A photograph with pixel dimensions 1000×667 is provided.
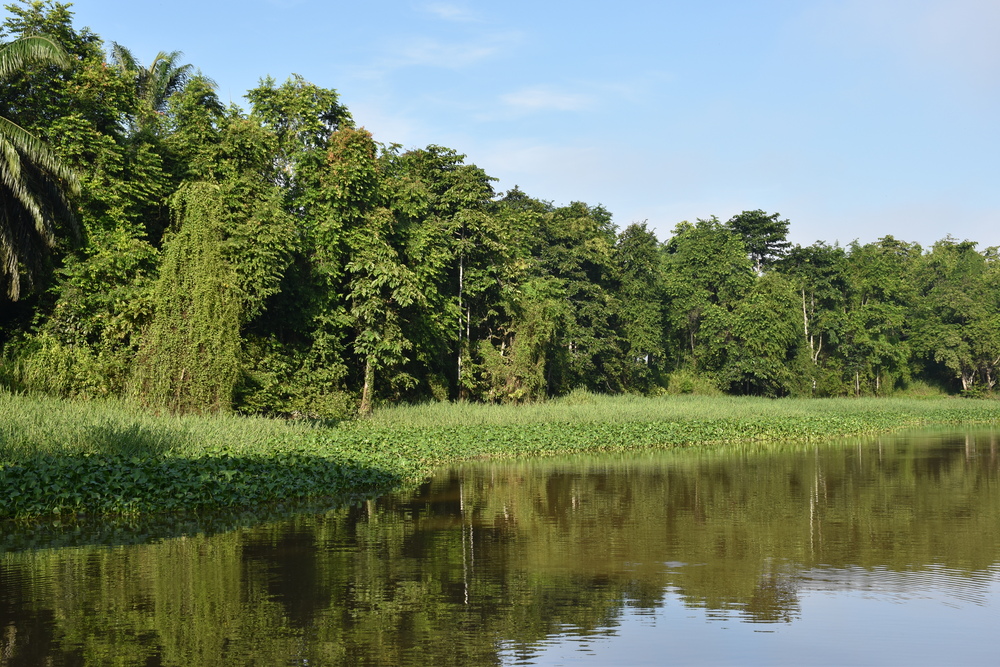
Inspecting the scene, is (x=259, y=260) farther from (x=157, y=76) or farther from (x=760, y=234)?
(x=760, y=234)

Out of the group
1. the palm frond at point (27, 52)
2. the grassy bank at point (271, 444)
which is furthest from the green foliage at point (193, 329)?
the palm frond at point (27, 52)

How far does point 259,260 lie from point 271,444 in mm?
9630

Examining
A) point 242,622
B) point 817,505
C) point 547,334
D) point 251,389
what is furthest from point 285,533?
point 547,334

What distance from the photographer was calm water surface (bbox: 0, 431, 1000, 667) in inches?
314

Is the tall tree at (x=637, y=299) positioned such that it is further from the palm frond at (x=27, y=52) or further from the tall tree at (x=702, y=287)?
the palm frond at (x=27, y=52)

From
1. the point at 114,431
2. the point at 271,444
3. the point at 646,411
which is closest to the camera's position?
the point at 114,431

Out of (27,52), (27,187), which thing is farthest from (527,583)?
(27,52)

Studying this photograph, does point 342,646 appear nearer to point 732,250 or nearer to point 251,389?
point 251,389

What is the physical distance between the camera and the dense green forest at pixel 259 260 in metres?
28.3

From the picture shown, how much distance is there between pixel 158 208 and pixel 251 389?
319 inches

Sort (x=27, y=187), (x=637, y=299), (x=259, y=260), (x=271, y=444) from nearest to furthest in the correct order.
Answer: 1. (x=271, y=444)
2. (x=27, y=187)
3. (x=259, y=260)
4. (x=637, y=299)

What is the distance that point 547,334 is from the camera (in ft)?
151

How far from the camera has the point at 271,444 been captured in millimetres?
22516

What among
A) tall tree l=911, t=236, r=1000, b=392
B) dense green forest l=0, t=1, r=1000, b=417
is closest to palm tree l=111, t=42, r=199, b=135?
dense green forest l=0, t=1, r=1000, b=417
